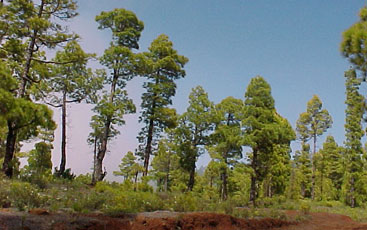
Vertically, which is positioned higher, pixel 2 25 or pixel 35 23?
pixel 35 23

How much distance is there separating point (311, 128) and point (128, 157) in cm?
2448

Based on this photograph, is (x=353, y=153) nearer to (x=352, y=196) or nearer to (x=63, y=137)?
(x=352, y=196)

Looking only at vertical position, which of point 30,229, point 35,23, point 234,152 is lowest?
point 30,229

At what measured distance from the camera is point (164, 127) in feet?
69.2

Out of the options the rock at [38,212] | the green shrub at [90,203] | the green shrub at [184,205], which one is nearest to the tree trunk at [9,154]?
the green shrub at [90,203]

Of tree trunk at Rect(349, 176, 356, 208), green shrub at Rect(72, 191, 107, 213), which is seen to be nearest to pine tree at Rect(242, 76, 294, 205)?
green shrub at Rect(72, 191, 107, 213)

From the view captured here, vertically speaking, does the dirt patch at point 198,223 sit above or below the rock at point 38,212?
below

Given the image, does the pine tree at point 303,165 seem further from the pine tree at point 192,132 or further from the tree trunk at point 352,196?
the pine tree at point 192,132

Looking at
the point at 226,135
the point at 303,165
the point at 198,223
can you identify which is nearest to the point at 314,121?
the point at 303,165

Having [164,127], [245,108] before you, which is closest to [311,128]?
[245,108]

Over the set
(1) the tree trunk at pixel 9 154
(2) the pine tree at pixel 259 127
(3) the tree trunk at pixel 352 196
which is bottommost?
(3) the tree trunk at pixel 352 196

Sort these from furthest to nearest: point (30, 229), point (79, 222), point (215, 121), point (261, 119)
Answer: point (215, 121) → point (261, 119) → point (79, 222) → point (30, 229)

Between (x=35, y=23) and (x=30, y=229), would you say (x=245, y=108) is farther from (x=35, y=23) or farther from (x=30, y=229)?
(x=30, y=229)

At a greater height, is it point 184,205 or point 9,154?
point 9,154
